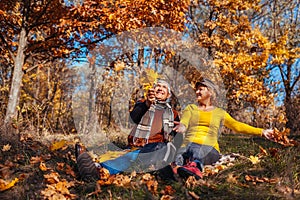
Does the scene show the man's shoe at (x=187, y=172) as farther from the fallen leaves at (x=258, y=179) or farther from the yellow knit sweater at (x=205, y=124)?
the yellow knit sweater at (x=205, y=124)

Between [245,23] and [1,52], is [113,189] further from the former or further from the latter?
[245,23]

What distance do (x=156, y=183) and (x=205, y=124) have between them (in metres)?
1.32

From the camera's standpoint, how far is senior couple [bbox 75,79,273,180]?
111 inches

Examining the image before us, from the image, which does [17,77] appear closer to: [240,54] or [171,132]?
[171,132]

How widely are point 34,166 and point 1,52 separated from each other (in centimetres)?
422

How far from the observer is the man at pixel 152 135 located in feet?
9.18

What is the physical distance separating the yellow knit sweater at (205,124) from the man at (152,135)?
0.47 feet

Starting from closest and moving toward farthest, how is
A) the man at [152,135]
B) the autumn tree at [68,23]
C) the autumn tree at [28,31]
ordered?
the man at [152,135]
the autumn tree at [68,23]
the autumn tree at [28,31]

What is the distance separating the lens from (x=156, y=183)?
2.23 metres

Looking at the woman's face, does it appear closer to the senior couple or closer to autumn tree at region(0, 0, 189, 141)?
the senior couple

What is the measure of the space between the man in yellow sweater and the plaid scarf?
173 mm

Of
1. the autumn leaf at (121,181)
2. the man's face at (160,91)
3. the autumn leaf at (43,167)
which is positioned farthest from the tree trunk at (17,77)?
the autumn leaf at (121,181)

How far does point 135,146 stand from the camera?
10.6 ft

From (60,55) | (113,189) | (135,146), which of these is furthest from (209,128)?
(60,55)
